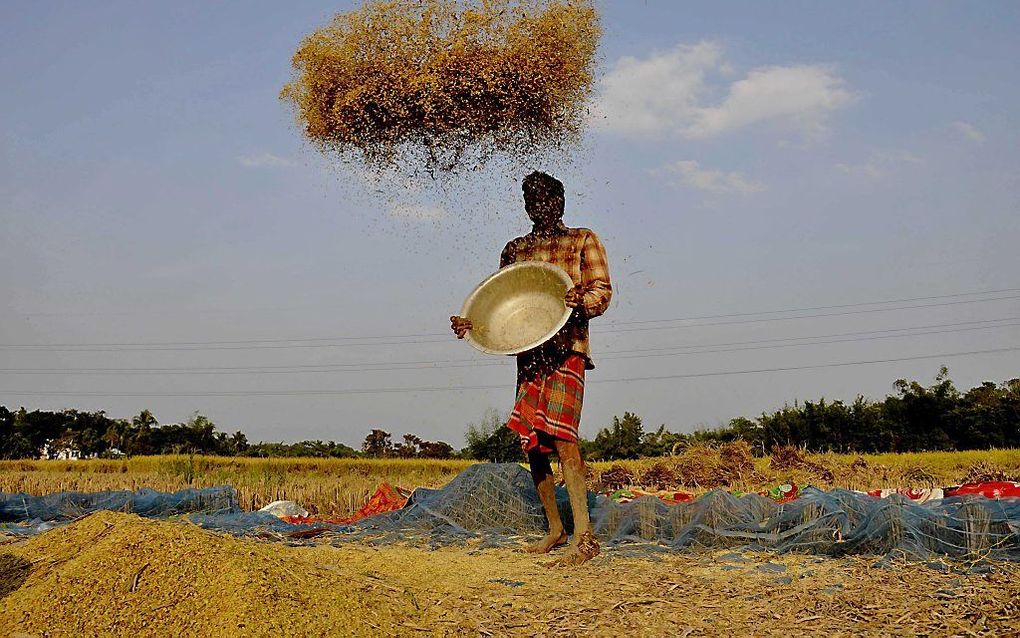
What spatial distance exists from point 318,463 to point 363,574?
18.3 meters

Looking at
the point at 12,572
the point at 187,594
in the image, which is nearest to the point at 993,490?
the point at 187,594

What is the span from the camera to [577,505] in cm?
488

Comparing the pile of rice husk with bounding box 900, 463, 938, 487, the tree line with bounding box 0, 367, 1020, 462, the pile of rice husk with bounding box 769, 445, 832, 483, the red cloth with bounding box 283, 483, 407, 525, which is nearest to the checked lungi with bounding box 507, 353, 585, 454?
the red cloth with bounding box 283, 483, 407, 525

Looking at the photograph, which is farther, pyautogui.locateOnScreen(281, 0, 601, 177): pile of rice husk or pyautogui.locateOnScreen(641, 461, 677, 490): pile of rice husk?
pyautogui.locateOnScreen(641, 461, 677, 490): pile of rice husk

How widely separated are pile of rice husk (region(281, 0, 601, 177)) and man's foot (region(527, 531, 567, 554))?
251 centimetres

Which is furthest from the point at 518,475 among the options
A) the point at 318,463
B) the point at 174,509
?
the point at 318,463

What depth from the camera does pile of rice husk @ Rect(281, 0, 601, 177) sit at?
5.48 metres

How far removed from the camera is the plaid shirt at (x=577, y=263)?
4926 mm

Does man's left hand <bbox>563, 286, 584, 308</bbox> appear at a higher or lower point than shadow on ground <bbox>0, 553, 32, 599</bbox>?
higher

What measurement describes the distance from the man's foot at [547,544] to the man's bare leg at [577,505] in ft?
0.66

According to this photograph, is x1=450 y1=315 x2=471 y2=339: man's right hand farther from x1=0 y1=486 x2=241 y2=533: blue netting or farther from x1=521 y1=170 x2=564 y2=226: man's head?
x1=0 y1=486 x2=241 y2=533: blue netting

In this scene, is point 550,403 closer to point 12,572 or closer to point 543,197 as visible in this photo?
point 543,197

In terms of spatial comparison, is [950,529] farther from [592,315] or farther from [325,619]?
[325,619]

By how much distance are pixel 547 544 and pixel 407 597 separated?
5.96 ft
